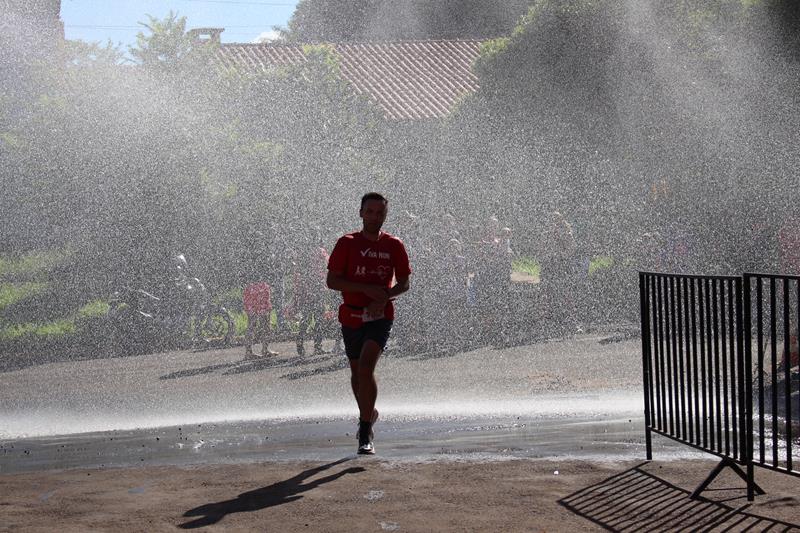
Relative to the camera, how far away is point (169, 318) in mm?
20266

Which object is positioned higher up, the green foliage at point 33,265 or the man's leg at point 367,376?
the green foliage at point 33,265

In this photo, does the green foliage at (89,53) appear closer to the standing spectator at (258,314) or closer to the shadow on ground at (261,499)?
the standing spectator at (258,314)

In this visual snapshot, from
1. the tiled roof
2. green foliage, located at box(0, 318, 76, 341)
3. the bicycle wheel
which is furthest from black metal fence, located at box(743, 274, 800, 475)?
the tiled roof

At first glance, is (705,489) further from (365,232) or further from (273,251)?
(273,251)

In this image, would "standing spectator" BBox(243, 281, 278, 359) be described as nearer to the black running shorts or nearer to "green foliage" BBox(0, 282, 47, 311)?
"green foliage" BBox(0, 282, 47, 311)

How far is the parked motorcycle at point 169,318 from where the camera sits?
1997 centimetres

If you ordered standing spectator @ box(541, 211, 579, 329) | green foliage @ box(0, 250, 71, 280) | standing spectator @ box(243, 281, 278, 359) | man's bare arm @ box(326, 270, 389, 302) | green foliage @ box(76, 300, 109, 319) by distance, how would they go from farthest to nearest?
green foliage @ box(0, 250, 71, 280)
green foliage @ box(76, 300, 109, 319)
standing spectator @ box(541, 211, 579, 329)
standing spectator @ box(243, 281, 278, 359)
man's bare arm @ box(326, 270, 389, 302)

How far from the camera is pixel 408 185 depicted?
3669 cm

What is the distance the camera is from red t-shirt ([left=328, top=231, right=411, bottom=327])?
28.2ft

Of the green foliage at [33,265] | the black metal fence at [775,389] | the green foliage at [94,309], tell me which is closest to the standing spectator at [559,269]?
the black metal fence at [775,389]

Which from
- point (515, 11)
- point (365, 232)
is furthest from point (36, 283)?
point (515, 11)

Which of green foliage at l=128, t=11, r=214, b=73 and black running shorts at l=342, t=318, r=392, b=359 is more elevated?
green foliage at l=128, t=11, r=214, b=73

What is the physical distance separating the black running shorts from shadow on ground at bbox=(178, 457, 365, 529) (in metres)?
0.98

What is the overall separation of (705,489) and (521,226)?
25.0 meters
